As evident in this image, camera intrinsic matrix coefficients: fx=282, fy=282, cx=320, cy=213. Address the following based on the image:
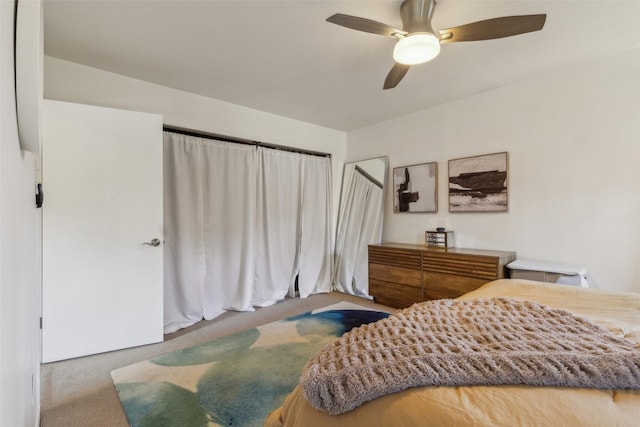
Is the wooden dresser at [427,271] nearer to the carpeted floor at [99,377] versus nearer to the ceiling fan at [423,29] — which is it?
the carpeted floor at [99,377]

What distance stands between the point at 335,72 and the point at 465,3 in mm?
1135

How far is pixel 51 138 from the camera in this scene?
7.07 ft

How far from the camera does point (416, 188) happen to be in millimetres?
3553

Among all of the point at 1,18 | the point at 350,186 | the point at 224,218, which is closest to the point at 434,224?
the point at 350,186

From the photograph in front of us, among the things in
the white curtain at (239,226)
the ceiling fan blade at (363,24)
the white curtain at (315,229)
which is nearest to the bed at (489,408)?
the ceiling fan blade at (363,24)

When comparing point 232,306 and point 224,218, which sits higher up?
point 224,218

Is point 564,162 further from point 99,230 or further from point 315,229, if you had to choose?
point 99,230

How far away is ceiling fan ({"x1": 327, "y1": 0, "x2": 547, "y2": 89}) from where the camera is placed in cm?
155

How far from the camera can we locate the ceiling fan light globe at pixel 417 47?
1601 millimetres

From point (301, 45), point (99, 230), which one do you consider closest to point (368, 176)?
point (301, 45)

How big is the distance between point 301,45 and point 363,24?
72 centimetres

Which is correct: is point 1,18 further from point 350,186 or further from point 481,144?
point 350,186

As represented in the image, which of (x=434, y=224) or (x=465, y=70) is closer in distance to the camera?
(x=465, y=70)

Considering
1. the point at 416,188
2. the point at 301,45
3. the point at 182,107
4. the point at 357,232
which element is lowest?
the point at 357,232
